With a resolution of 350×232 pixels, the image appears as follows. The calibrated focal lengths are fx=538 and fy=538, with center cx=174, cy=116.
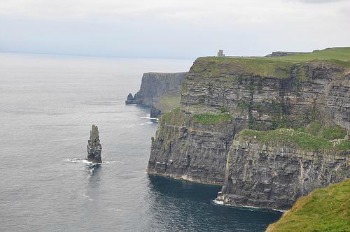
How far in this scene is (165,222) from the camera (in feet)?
409

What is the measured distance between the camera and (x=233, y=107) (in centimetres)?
17500

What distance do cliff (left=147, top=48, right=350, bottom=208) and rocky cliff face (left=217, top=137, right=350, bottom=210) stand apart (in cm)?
1249

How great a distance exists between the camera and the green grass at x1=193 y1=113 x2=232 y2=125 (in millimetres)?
171000

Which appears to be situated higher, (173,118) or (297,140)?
(173,118)

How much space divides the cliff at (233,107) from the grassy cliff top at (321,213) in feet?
331

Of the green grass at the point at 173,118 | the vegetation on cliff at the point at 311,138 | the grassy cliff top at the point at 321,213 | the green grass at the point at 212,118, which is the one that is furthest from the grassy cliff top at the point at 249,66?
the grassy cliff top at the point at 321,213

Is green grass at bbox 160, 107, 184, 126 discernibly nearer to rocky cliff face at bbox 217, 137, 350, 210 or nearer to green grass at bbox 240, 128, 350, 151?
rocky cliff face at bbox 217, 137, 350, 210

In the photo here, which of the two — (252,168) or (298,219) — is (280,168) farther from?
(298,219)

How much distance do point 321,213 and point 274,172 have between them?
3663 inches

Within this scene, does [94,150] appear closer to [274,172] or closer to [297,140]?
[274,172]

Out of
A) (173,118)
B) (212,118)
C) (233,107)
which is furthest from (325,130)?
(173,118)

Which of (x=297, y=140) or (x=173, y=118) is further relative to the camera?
(x=173, y=118)

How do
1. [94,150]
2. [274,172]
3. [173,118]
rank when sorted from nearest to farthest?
1. [274,172]
2. [173,118]
3. [94,150]

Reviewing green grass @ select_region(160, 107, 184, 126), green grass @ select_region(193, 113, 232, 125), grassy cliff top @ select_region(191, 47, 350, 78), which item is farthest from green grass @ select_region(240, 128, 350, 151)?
green grass @ select_region(160, 107, 184, 126)
